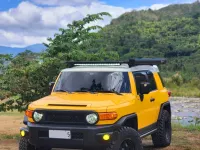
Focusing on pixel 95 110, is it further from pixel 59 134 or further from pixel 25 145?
pixel 25 145

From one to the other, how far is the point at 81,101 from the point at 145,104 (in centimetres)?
151

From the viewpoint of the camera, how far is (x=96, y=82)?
720 cm

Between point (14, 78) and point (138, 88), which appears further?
point (14, 78)

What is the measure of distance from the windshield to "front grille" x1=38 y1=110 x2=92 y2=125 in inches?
39.6

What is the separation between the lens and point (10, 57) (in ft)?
35.1

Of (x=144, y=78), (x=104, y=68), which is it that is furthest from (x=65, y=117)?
(x=144, y=78)

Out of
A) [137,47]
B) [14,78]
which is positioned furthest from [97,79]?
[137,47]

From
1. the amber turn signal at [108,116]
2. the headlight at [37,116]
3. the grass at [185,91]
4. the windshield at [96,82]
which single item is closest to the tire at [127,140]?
the amber turn signal at [108,116]

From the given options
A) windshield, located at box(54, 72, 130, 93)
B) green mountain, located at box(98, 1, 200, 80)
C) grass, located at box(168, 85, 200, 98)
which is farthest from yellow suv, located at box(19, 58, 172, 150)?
green mountain, located at box(98, 1, 200, 80)

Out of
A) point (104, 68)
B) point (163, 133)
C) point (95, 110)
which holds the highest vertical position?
point (104, 68)

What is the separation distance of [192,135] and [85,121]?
16.6 ft

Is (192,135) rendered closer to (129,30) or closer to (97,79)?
(97,79)

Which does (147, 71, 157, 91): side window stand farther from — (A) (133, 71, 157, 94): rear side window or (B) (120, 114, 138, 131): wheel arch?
(B) (120, 114, 138, 131): wheel arch

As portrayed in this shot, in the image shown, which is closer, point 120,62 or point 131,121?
point 131,121
